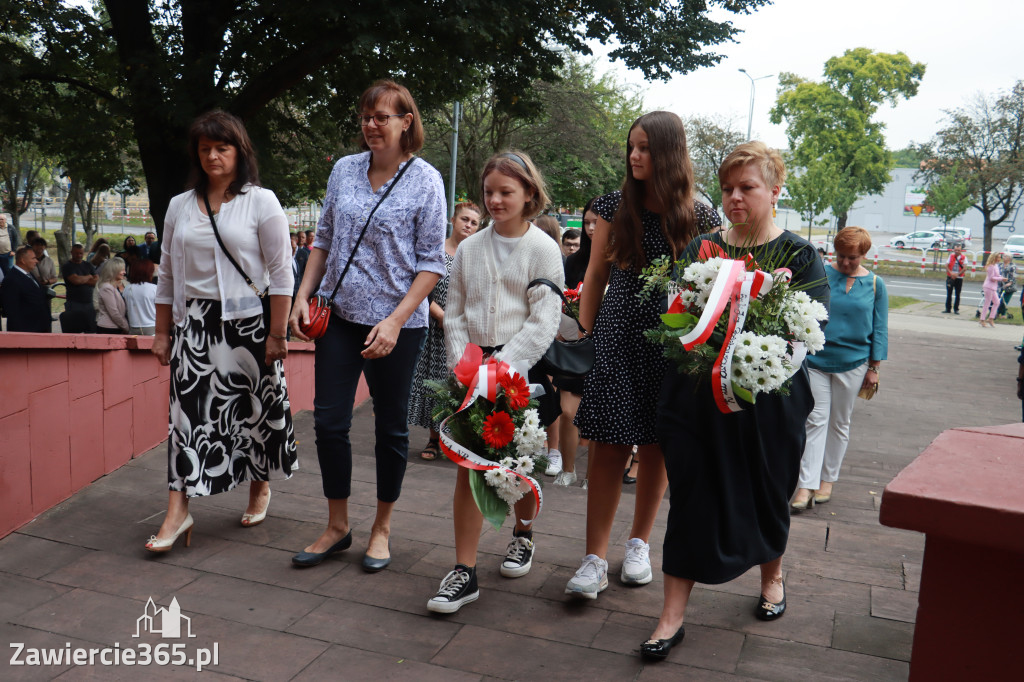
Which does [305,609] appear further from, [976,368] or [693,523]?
[976,368]

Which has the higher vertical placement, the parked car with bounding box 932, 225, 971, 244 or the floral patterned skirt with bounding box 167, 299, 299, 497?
the parked car with bounding box 932, 225, 971, 244

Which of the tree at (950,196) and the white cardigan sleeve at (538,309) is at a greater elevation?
the tree at (950,196)

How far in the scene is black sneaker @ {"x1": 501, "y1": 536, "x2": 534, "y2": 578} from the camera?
3664 mm

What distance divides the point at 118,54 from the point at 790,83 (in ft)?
178

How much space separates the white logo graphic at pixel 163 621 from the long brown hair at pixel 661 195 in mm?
2107

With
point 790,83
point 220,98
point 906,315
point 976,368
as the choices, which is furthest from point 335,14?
point 790,83

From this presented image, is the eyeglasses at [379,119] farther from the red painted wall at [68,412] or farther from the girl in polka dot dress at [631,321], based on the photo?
the red painted wall at [68,412]

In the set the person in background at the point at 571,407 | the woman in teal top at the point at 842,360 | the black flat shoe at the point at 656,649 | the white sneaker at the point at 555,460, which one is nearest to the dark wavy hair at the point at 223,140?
the person in background at the point at 571,407

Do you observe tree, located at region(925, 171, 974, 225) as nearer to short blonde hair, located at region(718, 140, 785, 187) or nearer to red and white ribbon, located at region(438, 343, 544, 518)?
short blonde hair, located at region(718, 140, 785, 187)

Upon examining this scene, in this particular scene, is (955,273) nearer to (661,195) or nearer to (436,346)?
(436,346)

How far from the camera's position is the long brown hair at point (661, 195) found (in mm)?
3354

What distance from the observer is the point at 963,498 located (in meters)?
1.67

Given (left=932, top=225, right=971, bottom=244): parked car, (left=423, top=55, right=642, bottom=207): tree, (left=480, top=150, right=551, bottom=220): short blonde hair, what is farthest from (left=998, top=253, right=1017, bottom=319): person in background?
(left=932, top=225, right=971, bottom=244): parked car

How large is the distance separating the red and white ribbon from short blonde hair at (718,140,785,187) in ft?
3.53
